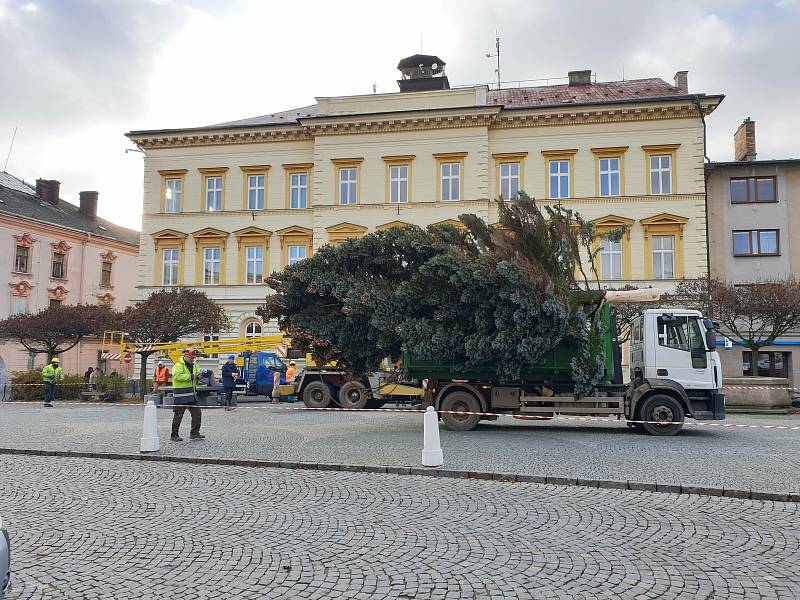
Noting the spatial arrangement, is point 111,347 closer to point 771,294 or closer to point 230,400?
point 230,400

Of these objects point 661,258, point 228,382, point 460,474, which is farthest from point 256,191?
point 460,474

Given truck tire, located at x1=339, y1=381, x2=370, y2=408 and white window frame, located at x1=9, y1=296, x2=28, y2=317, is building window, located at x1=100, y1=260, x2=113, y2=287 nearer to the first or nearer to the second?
white window frame, located at x1=9, y1=296, x2=28, y2=317

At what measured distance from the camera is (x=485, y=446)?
467 inches

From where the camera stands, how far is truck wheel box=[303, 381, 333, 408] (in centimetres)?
2136

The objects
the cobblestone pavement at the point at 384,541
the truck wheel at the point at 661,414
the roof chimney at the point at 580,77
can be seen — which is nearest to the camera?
the cobblestone pavement at the point at 384,541

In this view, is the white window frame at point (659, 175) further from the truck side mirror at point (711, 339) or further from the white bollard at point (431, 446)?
the white bollard at point (431, 446)

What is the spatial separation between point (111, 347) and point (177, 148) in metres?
13.1

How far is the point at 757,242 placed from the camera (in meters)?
33.1

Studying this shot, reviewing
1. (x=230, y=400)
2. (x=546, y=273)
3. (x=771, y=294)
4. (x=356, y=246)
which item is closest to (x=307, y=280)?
(x=356, y=246)

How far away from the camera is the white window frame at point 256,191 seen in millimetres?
36312

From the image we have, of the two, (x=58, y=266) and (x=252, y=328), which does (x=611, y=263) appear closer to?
→ (x=252, y=328)

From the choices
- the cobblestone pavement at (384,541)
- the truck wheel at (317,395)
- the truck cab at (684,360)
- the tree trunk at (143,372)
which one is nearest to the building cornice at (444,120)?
the tree trunk at (143,372)

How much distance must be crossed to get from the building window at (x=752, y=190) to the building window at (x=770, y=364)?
760 cm

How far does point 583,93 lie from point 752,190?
10016 mm
